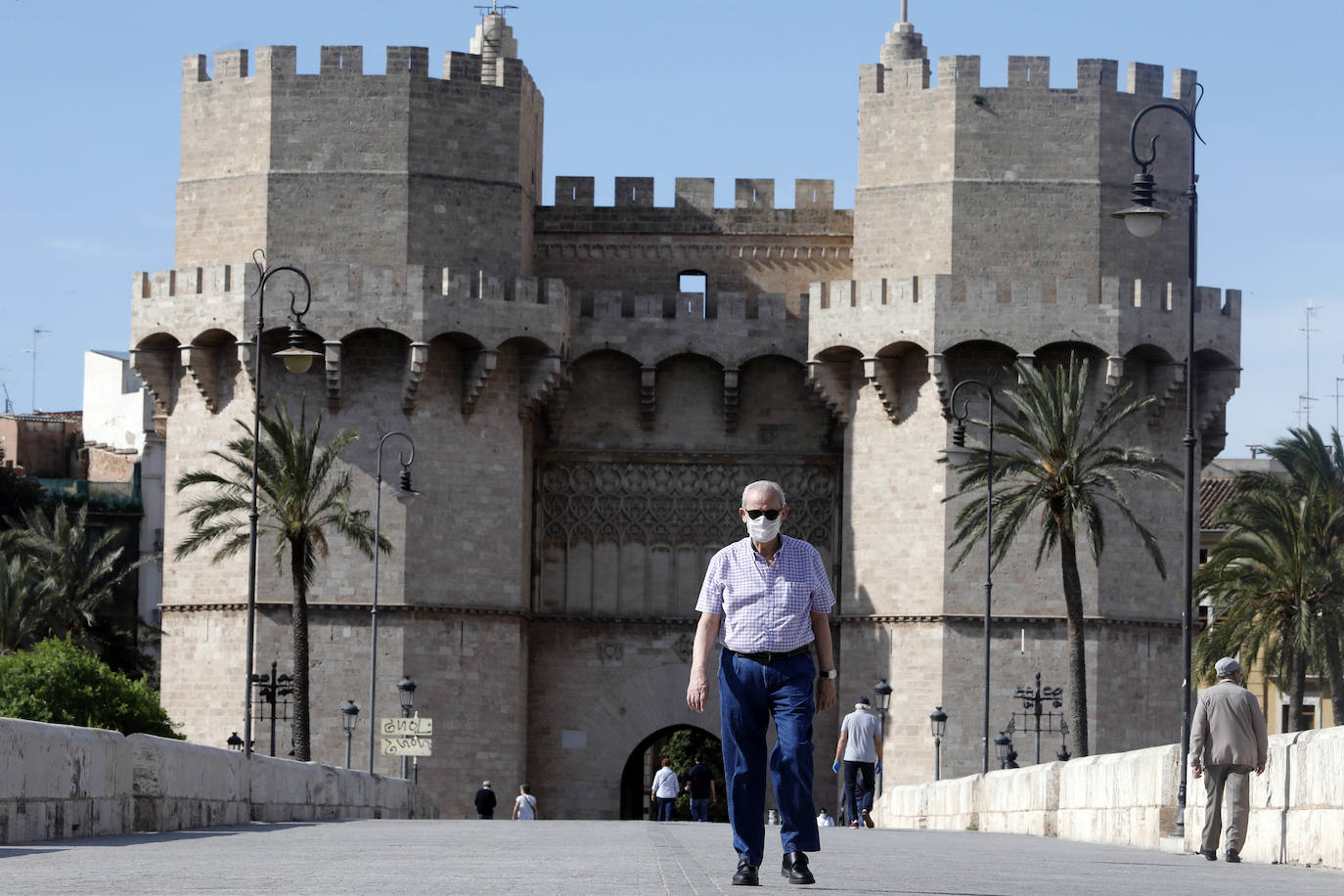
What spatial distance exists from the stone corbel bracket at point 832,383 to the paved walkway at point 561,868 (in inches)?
855

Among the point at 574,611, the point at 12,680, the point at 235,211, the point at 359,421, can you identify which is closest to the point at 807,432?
the point at 574,611

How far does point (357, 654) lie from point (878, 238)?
10343 mm

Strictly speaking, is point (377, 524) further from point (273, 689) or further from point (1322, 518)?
point (1322, 518)

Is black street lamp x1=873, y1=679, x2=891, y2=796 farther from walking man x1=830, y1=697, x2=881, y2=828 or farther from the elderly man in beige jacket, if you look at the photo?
the elderly man in beige jacket

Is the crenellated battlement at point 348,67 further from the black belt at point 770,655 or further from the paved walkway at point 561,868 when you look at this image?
the black belt at point 770,655

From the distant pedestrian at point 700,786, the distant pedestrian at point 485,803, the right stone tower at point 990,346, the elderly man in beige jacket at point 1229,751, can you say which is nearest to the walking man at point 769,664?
the elderly man in beige jacket at point 1229,751

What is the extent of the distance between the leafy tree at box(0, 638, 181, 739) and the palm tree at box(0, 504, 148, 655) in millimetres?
8655

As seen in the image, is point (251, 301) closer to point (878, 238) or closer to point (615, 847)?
point (878, 238)

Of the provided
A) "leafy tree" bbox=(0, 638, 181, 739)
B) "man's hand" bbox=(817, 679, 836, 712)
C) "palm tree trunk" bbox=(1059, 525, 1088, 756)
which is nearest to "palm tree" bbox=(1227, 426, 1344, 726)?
"palm tree trunk" bbox=(1059, 525, 1088, 756)

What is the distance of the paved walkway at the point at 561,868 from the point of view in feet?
29.6

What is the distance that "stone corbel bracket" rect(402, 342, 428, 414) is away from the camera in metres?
35.7

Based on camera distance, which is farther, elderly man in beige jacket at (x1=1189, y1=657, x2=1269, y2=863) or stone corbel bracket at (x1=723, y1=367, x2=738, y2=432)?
stone corbel bracket at (x1=723, y1=367, x2=738, y2=432)

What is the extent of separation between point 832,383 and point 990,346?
2.59m

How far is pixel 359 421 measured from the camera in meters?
36.3
